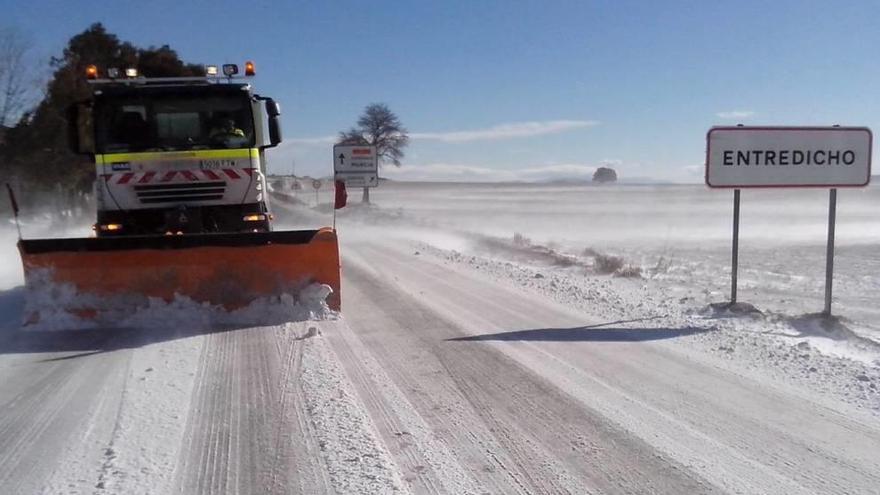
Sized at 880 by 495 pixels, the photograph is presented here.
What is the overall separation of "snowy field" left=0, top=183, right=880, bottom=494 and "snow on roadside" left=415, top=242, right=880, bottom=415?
0.04m

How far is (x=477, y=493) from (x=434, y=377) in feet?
7.58

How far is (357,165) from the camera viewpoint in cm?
3092

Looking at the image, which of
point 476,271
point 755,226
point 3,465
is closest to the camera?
point 3,465

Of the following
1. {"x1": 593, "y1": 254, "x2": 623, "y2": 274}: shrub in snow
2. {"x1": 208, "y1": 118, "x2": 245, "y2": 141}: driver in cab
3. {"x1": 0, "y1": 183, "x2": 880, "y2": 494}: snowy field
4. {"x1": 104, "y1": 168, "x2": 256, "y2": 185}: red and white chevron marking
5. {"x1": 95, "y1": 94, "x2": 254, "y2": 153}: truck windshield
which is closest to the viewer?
{"x1": 0, "y1": 183, "x2": 880, "y2": 494}: snowy field

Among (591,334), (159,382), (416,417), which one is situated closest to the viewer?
(416,417)

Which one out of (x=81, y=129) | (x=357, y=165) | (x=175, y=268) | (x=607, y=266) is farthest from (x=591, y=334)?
(x=357, y=165)

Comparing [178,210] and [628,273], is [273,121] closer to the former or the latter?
[178,210]

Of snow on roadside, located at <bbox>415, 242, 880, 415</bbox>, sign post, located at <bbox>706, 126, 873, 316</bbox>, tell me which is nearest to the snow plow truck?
snow on roadside, located at <bbox>415, 242, 880, 415</bbox>

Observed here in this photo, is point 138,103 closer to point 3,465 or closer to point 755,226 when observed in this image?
point 3,465

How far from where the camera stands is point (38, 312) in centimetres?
850

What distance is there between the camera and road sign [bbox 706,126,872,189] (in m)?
9.66

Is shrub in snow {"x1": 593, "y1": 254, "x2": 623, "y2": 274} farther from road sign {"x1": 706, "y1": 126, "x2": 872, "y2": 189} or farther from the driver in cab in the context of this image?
the driver in cab

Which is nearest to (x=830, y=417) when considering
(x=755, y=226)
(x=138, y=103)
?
(x=138, y=103)

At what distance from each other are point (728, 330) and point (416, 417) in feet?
15.7
